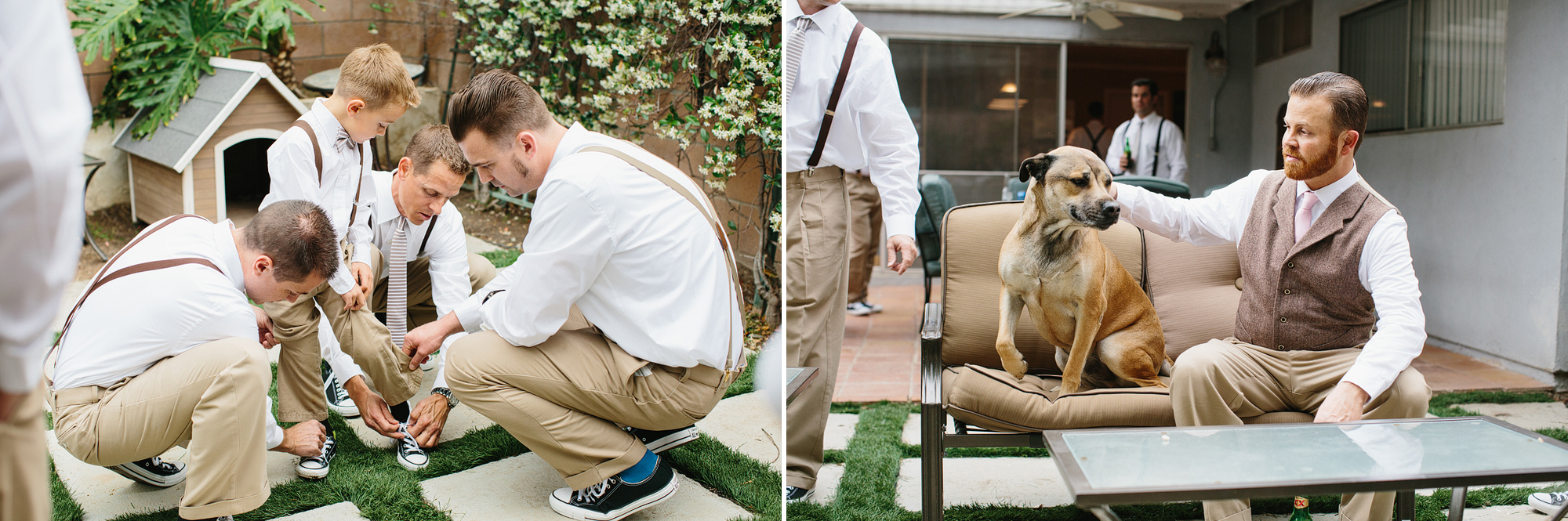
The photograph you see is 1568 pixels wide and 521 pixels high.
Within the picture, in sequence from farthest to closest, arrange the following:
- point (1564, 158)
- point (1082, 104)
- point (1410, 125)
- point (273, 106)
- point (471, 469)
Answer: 1. point (1082, 104)
2. point (1410, 125)
3. point (273, 106)
4. point (1564, 158)
5. point (471, 469)

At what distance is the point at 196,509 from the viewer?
2195 millimetres

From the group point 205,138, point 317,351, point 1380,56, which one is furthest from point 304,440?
point 1380,56

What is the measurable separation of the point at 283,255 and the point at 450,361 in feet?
1.61

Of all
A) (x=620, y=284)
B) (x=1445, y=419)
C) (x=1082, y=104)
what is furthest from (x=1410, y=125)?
(x=1082, y=104)

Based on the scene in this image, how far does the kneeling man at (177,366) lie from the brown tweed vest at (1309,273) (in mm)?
2552

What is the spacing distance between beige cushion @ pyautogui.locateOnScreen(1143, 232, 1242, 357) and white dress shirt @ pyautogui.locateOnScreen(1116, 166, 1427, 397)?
216 mm

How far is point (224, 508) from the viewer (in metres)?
2.21

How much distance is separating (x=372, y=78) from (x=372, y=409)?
1.08m

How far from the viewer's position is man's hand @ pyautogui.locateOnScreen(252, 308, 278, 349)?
2.65 meters

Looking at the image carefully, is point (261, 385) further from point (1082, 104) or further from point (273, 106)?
point (1082, 104)

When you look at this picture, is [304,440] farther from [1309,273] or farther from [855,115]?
[1309,273]

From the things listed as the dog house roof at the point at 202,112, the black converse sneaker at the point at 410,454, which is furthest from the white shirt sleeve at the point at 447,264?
the dog house roof at the point at 202,112

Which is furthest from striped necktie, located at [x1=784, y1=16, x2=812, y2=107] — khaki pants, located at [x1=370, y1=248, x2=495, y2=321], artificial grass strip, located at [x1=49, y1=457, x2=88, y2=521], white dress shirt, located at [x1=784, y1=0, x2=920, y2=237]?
artificial grass strip, located at [x1=49, y1=457, x2=88, y2=521]

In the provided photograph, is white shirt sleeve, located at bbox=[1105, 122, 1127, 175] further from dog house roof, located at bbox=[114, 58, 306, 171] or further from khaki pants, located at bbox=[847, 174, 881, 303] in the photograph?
dog house roof, located at bbox=[114, 58, 306, 171]
